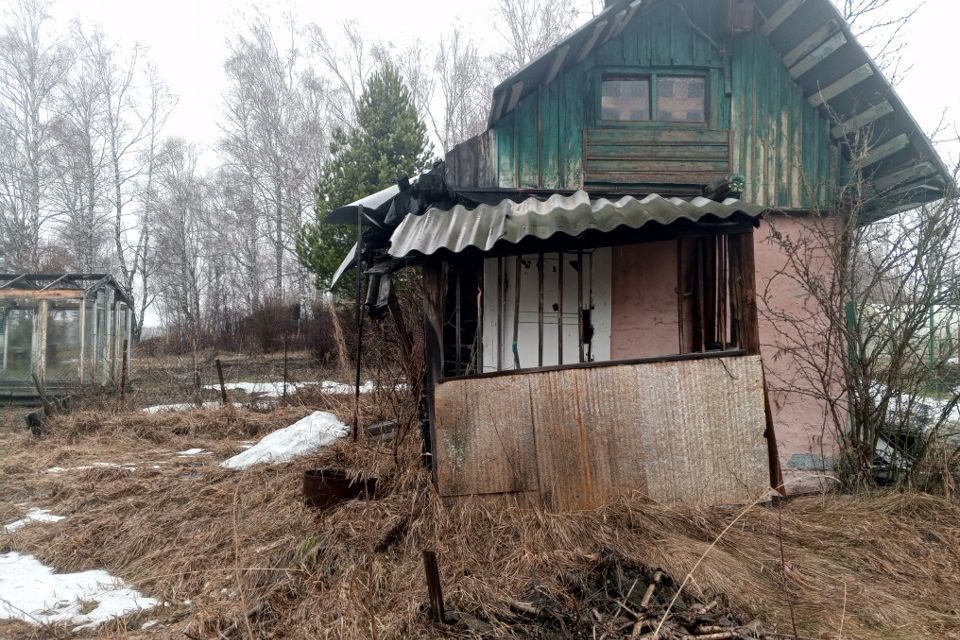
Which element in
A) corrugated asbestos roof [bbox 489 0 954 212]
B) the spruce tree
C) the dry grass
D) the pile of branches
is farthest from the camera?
the spruce tree

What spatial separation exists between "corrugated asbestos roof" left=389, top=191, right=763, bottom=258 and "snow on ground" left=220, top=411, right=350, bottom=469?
3590mm

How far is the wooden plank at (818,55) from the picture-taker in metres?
5.31

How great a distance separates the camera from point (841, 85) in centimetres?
555

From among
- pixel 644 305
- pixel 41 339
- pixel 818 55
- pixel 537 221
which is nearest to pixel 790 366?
pixel 644 305

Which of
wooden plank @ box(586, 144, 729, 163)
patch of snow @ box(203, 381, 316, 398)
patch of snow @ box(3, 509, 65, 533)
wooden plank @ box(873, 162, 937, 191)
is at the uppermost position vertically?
wooden plank @ box(586, 144, 729, 163)

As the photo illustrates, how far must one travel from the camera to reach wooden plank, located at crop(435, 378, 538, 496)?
4.14m

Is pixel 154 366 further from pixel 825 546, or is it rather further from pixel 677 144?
pixel 825 546

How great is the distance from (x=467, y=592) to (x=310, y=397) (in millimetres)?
8400

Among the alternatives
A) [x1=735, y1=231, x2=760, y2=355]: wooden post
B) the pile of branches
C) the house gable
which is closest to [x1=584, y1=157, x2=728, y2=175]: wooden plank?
the house gable

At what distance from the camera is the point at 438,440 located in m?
4.15

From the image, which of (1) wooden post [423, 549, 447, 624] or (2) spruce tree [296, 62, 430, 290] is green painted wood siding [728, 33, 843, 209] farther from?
(2) spruce tree [296, 62, 430, 290]

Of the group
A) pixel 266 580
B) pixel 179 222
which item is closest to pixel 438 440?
pixel 266 580

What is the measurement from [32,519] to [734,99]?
27.2ft

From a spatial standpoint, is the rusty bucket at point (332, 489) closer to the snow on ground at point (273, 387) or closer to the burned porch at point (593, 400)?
the burned porch at point (593, 400)
